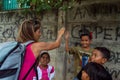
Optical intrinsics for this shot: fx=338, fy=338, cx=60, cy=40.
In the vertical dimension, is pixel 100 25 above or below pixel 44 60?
above

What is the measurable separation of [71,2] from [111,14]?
1.03 m

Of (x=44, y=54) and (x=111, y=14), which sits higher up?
(x=111, y=14)

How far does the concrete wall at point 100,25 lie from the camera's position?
557 cm

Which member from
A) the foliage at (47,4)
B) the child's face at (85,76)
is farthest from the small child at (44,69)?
the child's face at (85,76)

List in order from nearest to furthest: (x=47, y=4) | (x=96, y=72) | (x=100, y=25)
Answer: (x=96, y=72) → (x=100, y=25) → (x=47, y=4)

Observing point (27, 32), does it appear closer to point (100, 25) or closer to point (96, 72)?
point (96, 72)

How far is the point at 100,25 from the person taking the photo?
5840 millimetres

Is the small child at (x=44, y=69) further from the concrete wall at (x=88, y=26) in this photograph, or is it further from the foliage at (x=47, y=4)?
the foliage at (x=47, y=4)

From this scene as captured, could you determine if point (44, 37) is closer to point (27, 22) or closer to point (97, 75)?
point (27, 22)

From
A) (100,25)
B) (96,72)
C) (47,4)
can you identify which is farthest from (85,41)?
(96,72)

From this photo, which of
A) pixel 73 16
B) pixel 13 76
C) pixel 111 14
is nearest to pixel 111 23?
pixel 111 14

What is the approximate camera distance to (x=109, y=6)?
5.71m

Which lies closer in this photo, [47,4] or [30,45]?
[30,45]

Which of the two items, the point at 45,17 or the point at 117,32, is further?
the point at 45,17
